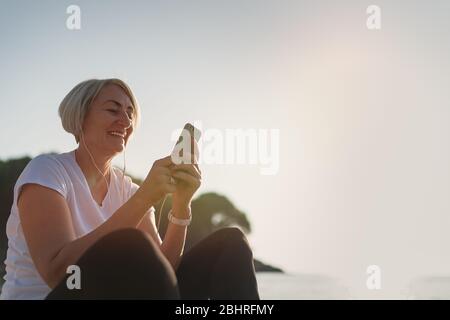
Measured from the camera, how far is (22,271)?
8.70 ft

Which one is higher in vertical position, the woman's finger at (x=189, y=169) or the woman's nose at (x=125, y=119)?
the woman's nose at (x=125, y=119)

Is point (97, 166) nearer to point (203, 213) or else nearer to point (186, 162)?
point (186, 162)

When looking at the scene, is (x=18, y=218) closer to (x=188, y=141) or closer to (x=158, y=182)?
(x=158, y=182)

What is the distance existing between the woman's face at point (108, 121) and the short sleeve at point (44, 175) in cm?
35

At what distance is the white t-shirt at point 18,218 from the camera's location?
8.62 feet

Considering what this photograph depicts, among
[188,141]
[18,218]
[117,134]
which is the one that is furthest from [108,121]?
[18,218]

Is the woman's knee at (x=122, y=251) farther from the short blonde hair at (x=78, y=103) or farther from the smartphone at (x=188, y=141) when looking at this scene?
the short blonde hair at (x=78, y=103)

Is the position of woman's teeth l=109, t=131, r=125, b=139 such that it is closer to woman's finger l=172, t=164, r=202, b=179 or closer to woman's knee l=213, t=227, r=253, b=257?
woman's finger l=172, t=164, r=202, b=179

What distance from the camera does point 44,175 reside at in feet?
8.68

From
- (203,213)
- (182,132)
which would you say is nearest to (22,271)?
(182,132)

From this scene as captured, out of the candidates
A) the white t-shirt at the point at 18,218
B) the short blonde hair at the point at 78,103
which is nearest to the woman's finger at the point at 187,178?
the white t-shirt at the point at 18,218

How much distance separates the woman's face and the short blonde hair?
27mm

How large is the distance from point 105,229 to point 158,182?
12.5 inches
